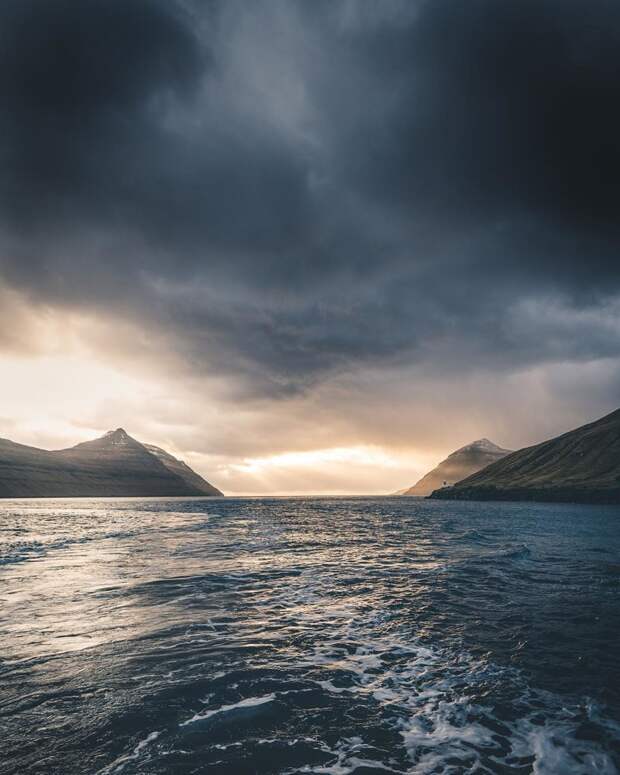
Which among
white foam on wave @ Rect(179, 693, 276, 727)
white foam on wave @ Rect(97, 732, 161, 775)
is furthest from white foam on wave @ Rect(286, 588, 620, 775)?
white foam on wave @ Rect(97, 732, 161, 775)

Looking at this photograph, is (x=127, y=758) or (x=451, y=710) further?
(x=451, y=710)

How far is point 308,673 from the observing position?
11484mm

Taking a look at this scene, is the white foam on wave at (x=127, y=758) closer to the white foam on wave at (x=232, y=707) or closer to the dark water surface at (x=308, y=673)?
the dark water surface at (x=308, y=673)

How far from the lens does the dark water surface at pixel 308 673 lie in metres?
7.84

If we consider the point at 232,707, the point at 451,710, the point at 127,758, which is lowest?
the point at 451,710

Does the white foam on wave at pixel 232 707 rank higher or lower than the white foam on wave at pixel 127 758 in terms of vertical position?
lower

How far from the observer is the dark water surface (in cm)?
784

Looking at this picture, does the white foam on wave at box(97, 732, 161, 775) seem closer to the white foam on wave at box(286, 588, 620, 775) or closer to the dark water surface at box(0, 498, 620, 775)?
the dark water surface at box(0, 498, 620, 775)

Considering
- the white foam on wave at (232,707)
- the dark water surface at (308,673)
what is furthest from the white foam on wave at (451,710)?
the white foam on wave at (232,707)

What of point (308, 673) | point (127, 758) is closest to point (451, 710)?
point (308, 673)

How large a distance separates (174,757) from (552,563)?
1194 inches

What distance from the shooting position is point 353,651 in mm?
13305

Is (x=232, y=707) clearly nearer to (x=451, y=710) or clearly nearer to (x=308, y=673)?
(x=308, y=673)

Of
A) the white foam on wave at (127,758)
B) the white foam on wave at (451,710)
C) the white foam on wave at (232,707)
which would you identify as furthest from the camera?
the white foam on wave at (232,707)
